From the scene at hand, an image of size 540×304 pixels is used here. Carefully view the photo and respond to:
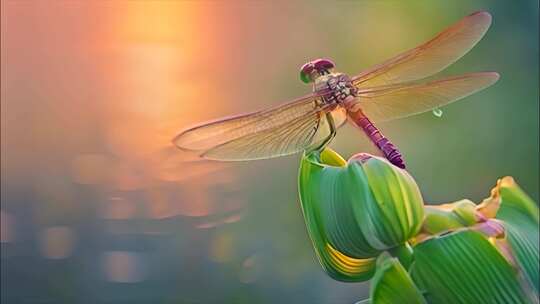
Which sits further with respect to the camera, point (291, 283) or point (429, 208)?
point (291, 283)

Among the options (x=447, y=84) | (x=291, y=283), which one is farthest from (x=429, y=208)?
(x=291, y=283)

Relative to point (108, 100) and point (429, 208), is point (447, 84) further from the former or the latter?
point (108, 100)

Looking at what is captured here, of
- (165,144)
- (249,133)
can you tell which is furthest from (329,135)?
(165,144)

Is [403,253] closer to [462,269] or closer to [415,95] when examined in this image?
[462,269]

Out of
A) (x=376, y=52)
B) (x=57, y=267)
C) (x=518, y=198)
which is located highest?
(x=376, y=52)

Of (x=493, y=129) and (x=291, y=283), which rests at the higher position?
(x=493, y=129)

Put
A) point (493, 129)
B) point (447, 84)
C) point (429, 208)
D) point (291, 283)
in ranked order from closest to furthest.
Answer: point (429, 208) → point (447, 84) → point (291, 283) → point (493, 129)

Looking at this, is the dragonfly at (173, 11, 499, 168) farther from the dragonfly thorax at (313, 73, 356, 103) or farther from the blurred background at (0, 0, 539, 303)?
the blurred background at (0, 0, 539, 303)

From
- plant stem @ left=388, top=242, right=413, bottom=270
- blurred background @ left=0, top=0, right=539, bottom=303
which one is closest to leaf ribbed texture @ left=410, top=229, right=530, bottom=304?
plant stem @ left=388, top=242, right=413, bottom=270
